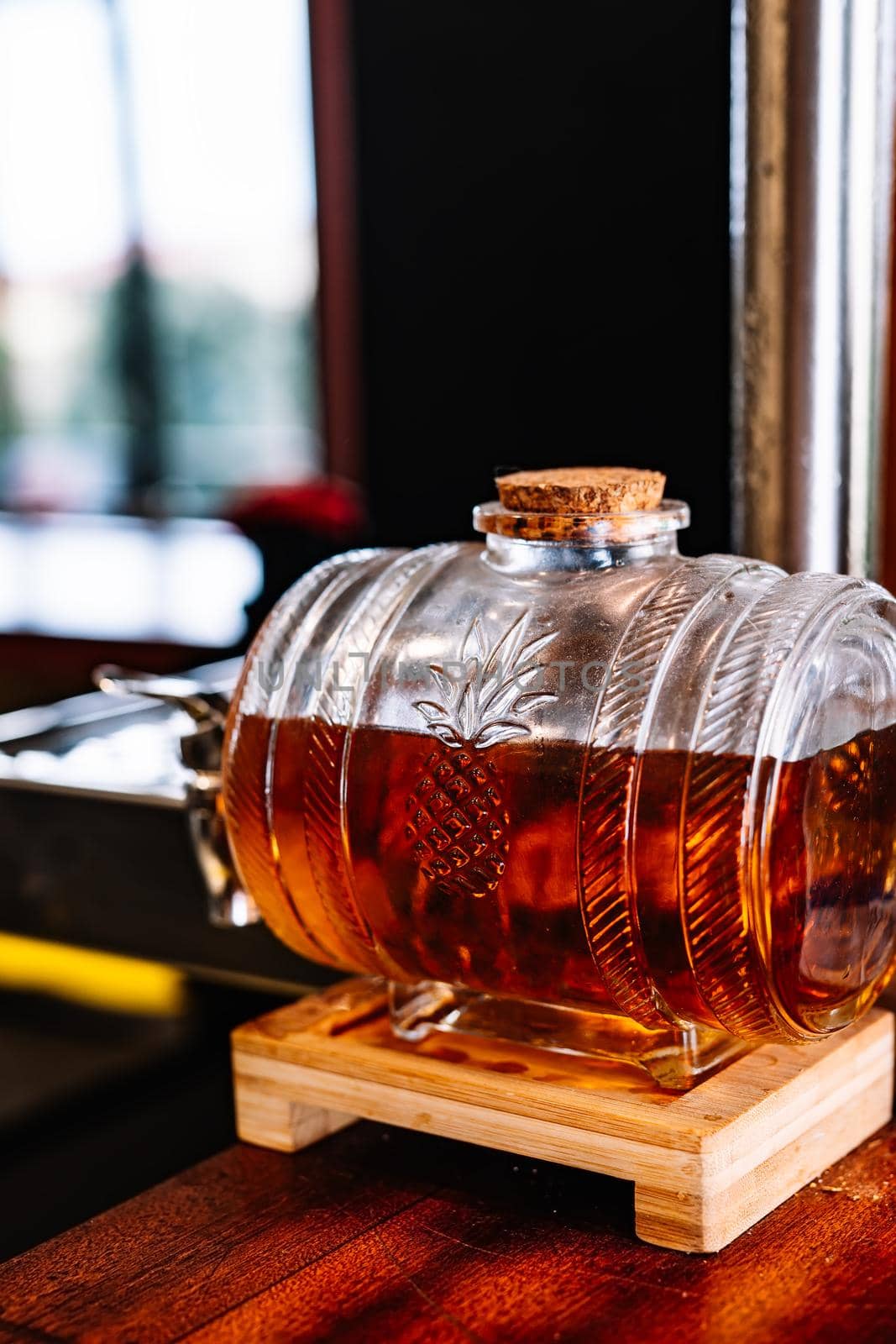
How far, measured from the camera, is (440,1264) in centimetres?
80

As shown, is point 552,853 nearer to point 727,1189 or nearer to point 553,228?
point 727,1189

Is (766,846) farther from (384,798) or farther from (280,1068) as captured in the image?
(280,1068)

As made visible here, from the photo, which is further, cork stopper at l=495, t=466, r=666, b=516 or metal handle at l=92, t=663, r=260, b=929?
metal handle at l=92, t=663, r=260, b=929

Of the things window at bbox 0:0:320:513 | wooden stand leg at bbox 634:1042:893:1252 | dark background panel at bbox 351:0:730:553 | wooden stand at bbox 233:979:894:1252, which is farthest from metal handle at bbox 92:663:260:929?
window at bbox 0:0:320:513

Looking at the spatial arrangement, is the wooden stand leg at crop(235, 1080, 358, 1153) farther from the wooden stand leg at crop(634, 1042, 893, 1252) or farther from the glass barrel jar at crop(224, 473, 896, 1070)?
the wooden stand leg at crop(634, 1042, 893, 1252)

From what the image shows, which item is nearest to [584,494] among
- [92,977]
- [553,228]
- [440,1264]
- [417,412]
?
[440,1264]

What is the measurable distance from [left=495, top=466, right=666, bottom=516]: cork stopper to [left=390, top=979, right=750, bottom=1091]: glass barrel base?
263 millimetres

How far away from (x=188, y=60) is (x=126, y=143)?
0.38 m

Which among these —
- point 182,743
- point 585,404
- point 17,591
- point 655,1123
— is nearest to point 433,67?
point 585,404

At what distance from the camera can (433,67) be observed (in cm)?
172

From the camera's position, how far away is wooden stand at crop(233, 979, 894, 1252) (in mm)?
810

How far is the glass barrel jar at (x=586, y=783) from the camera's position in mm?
757

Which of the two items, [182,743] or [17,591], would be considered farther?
[17,591]

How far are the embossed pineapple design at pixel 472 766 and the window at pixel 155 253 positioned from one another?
4623mm
